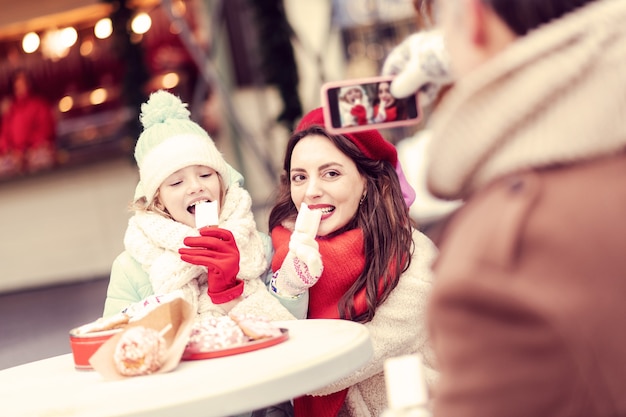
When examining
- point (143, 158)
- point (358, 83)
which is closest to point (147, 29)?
point (143, 158)

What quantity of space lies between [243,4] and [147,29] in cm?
102

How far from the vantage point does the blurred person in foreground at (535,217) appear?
881 mm

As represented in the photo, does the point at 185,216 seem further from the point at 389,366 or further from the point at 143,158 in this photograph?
the point at 389,366

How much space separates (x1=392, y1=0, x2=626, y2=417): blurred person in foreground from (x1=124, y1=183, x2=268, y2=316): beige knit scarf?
1.45 metres

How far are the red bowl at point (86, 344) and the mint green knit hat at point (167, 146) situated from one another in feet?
1.95

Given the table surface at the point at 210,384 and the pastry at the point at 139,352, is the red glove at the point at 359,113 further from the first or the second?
the pastry at the point at 139,352

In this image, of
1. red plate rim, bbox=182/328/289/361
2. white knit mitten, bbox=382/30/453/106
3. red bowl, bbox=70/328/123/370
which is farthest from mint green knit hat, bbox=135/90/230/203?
white knit mitten, bbox=382/30/453/106

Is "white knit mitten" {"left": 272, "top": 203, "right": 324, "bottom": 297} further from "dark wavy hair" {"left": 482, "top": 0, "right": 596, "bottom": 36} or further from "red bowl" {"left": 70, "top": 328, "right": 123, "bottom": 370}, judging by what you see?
"dark wavy hair" {"left": 482, "top": 0, "right": 596, "bottom": 36}

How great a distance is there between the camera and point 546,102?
953mm

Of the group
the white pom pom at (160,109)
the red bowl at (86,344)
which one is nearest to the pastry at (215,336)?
the red bowl at (86,344)

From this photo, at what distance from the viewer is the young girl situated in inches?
91.4

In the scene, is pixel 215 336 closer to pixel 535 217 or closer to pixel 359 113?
pixel 359 113

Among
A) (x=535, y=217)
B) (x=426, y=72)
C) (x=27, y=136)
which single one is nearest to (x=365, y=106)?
(x=426, y=72)

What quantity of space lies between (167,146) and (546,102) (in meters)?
1.69
